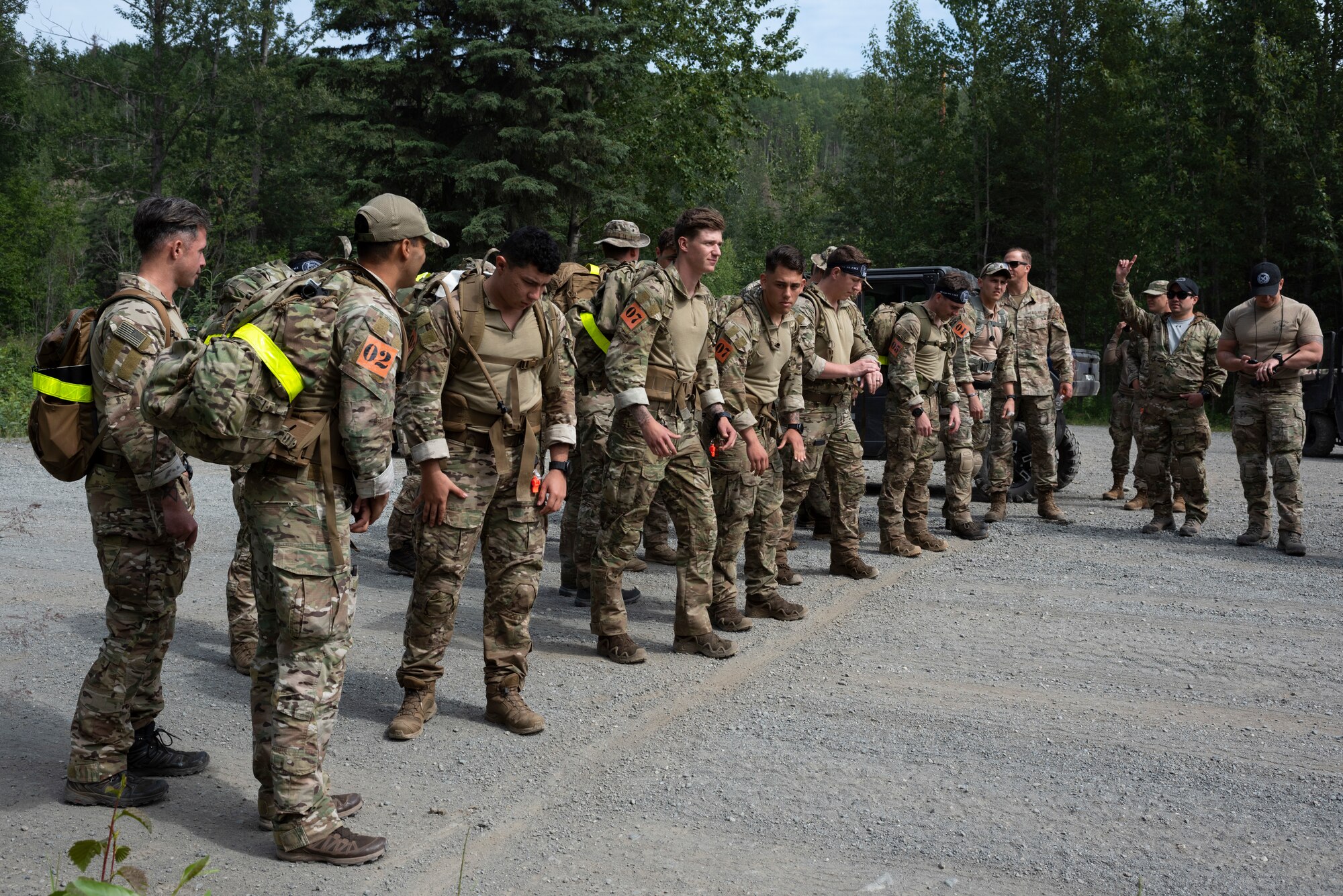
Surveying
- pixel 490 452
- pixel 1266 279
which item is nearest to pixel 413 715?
pixel 490 452

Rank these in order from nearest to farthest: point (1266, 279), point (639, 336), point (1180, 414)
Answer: point (639, 336) < point (1266, 279) < point (1180, 414)

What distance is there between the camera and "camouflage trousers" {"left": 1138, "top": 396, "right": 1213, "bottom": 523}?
996cm

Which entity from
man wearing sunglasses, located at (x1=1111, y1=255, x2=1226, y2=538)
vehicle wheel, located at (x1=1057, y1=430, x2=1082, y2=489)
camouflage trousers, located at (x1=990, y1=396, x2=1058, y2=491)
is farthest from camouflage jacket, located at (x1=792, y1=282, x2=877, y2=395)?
vehicle wheel, located at (x1=1057, y1=430, x2=1082, y2=489)

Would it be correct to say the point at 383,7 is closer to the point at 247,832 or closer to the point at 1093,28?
the point at 1093,28

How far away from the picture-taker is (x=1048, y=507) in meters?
10.7

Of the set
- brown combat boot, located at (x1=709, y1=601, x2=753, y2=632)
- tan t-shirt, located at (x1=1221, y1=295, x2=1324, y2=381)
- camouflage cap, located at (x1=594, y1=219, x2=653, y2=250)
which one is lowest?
brown combat boot, located at (x1=709, y1=601, x2=753, y2=632)

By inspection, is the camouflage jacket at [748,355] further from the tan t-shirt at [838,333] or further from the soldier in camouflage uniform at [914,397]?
the soldier in camouflage uniform at [914,397]

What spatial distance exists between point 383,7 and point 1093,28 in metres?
19.3

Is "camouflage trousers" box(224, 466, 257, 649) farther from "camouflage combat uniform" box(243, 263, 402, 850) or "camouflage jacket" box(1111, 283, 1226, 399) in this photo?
"camouflage jacket" box(1111, 283, 1226, 399)

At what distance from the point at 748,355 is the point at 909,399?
2.60 metres

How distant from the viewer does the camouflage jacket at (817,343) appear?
7.49m

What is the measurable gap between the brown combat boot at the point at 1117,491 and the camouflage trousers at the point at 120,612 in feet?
33.8

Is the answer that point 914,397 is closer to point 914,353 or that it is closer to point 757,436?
point 914,353

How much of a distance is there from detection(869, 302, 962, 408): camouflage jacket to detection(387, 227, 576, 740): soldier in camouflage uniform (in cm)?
459
